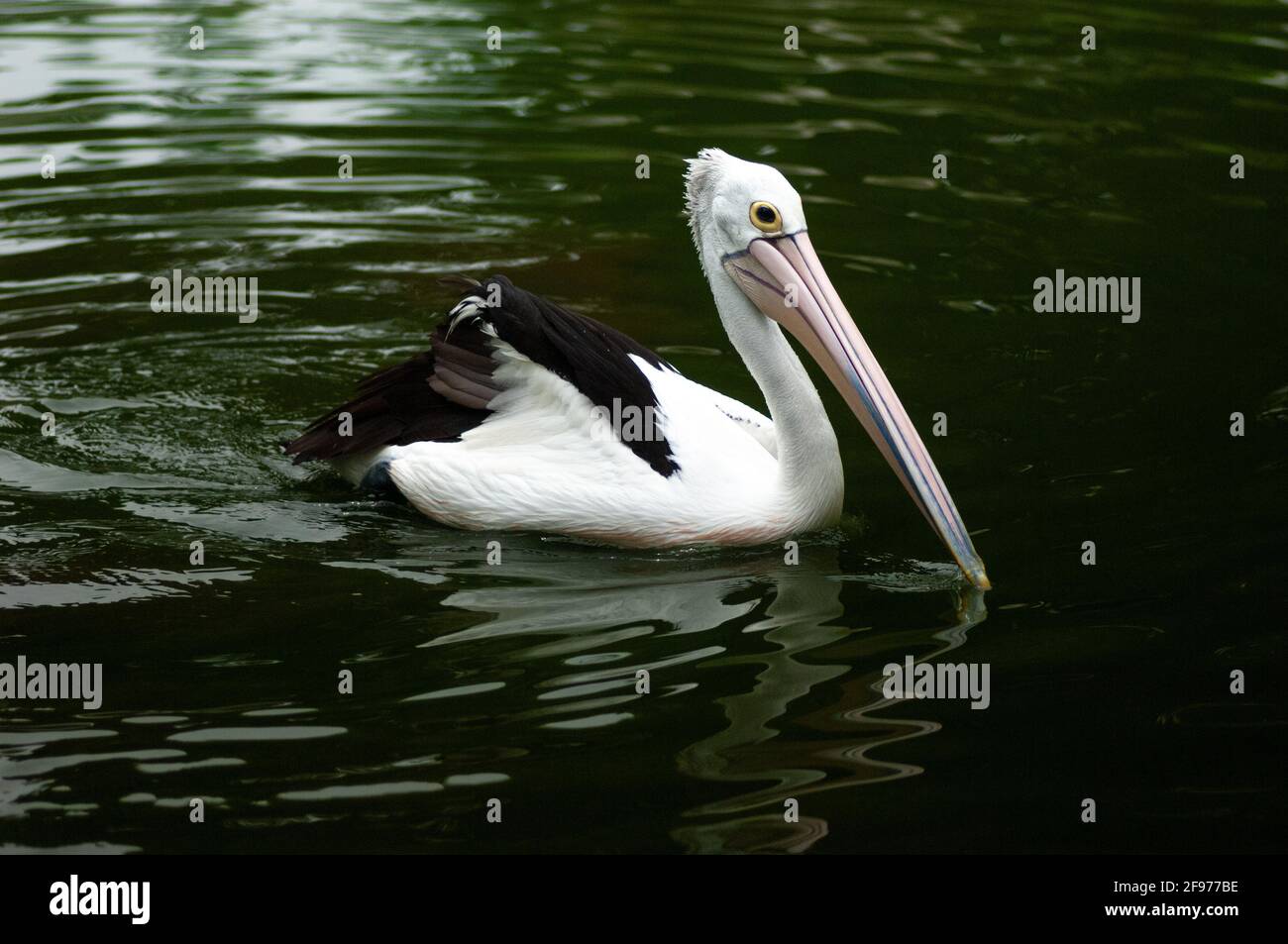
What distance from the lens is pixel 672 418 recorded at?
5957mm

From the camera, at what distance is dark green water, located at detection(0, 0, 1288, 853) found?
14.5 ft

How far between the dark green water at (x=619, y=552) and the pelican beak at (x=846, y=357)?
25 centimetres

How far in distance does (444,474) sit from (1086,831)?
9.29 feet

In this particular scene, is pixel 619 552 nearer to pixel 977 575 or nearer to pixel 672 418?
pixel 672 418

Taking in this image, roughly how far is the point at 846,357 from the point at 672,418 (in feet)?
2.26

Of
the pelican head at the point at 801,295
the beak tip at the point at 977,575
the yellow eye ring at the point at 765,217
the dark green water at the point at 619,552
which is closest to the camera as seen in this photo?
the dark green water at the point at 619,552

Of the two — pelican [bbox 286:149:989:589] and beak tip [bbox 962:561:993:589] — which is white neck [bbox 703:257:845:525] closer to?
pelican [bbox 286:149:989:589]

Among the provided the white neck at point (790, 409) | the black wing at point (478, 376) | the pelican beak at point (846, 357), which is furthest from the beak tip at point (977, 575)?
the black wing at point (478, 376)

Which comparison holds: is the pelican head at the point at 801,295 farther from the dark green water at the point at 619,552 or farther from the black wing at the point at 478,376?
the black wing at the point at 478,376

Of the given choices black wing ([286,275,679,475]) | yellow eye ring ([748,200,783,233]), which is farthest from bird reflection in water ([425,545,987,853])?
yellow eye ring ([748,200,783,233])

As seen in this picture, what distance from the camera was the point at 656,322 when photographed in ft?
27.5

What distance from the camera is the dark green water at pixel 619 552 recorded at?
4426 mm

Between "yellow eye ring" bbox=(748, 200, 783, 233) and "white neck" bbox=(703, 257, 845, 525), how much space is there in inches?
12.4

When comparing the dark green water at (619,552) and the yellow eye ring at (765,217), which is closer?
the dark green water at (619,552)
